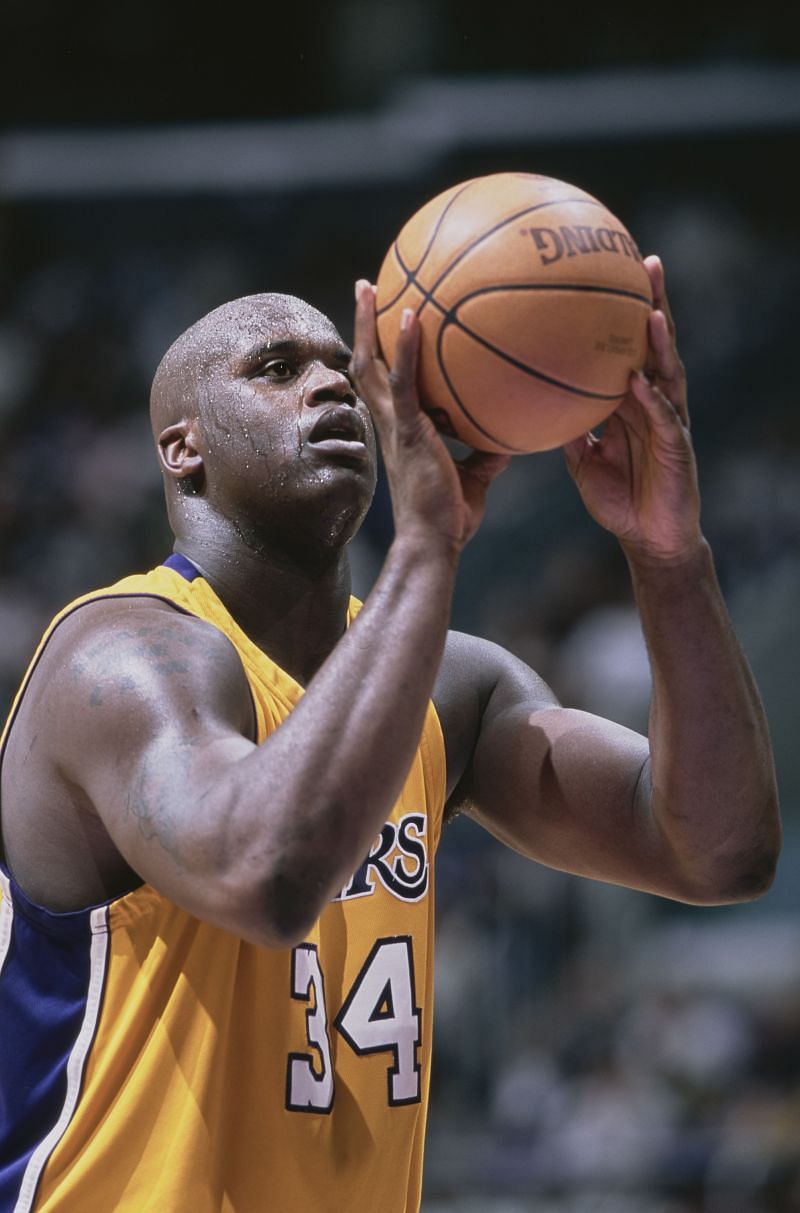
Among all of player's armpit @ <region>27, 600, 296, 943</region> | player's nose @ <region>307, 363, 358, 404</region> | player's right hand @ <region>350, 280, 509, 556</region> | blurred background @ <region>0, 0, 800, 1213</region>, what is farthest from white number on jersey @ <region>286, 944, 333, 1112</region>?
blurred background @ <region>0, 0, 800, 1213</region>

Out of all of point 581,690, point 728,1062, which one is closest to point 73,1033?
point 728,1062

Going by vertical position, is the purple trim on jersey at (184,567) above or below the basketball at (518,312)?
below

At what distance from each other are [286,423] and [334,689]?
976mm

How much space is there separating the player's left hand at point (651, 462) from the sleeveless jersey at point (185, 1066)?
76cm

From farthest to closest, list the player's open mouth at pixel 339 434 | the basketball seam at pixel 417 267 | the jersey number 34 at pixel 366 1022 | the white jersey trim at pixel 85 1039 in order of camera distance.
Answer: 1. the player's open mouth at pixel 339 434
2. the jersey number 34 at pixel 366 1022
3. the white jersey trim at pixel 85 1039
4. the basketball seam at pixel 417 267

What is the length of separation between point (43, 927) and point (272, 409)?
3.75 ft

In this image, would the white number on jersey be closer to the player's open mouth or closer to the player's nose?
the player's open mouth

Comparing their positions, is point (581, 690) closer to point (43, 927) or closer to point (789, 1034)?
point (789, 1034)

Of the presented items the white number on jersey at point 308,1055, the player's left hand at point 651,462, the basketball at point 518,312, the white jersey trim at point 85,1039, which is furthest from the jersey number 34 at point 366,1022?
the basketball at point 518,312

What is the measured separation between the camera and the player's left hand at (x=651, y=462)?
2.94 m

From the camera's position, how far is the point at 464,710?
3.70 meters

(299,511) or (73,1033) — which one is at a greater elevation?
(299,511)

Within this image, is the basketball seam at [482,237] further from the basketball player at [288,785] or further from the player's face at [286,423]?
the player's face at [286,423]

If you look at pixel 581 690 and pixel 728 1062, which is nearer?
pixel 728 1062
